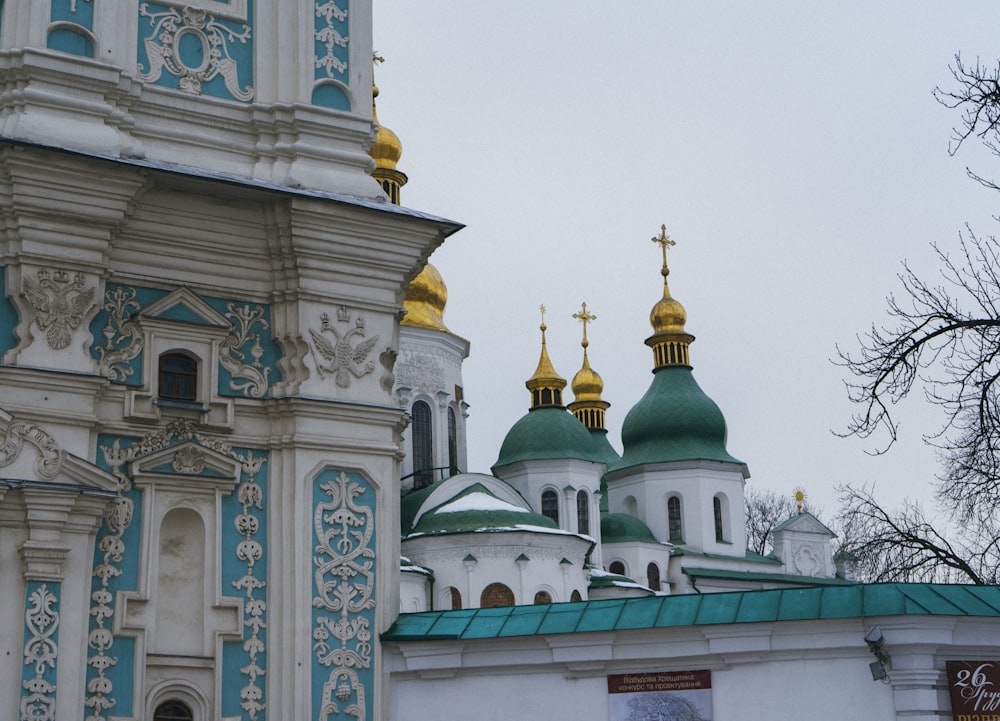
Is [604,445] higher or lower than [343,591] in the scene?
higher

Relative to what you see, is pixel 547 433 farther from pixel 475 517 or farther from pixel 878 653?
pixel 878 653

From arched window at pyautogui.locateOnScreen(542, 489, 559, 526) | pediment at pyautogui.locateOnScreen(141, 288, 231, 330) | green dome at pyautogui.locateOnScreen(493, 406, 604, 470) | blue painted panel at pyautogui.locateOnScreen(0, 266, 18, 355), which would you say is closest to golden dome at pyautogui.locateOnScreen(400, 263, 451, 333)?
green dome at pyautogui.locateOnScreen(493, 406, 604, 470)

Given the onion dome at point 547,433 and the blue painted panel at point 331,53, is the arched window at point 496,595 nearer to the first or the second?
the onion dome at point 547,433

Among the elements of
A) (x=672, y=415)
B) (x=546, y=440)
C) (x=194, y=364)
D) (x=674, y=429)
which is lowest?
(x=194, y=364)

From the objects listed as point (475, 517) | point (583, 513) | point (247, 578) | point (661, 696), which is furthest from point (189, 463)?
point (583, 513)

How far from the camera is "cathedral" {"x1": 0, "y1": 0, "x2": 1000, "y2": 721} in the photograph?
1157 centimetres

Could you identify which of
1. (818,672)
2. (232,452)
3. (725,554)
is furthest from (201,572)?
(725,554)

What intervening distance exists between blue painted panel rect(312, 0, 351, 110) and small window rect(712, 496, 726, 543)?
32.2 metres

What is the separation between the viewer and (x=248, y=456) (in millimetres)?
13070

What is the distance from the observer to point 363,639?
12875 millimetres

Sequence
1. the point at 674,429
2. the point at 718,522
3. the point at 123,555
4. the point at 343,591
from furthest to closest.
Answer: the point at 674,429
the point at 718,522
the point at 343,591
the point at 123,555

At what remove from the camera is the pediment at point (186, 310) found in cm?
1295

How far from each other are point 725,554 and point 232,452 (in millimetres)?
32878

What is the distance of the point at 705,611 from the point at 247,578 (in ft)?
12.4
